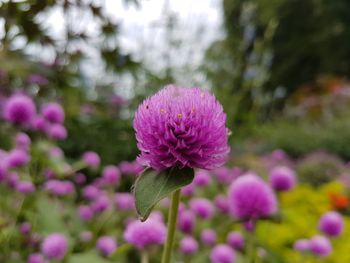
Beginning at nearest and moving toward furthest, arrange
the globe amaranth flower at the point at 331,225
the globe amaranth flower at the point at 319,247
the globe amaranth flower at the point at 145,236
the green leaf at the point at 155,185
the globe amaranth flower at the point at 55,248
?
1. the green leaf at the point at 155,185
2. the globe amaranth flower at the point at 145,236
3. the globe amaranth flower at the point at 55,248
4. the globe amaranth flower at the point at 319,247
5. the globe amaranth flower at the point at 331,225

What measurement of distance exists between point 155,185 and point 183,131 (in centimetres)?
7

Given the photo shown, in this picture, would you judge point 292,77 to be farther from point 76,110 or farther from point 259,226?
point 259,226

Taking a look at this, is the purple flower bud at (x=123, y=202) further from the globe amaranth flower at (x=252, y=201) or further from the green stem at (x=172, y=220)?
the green stem at (x=172, y=220)

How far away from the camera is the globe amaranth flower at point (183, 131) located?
54cm

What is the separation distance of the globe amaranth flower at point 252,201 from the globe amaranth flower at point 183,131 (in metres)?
0.45

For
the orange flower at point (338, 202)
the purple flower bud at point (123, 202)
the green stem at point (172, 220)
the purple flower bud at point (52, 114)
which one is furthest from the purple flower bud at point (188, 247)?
the orange flower at point (338, 202)

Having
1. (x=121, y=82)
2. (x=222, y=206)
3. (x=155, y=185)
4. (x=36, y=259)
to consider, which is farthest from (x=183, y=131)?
(x=121, y=82)

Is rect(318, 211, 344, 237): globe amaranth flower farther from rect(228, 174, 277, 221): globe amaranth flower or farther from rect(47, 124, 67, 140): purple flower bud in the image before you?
rect(47, 124, 67, 140): purple flower bud

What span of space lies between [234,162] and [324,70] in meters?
10.5

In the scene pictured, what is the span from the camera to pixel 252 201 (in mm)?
975

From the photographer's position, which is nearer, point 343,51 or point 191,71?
point 191,71

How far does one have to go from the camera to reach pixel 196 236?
1546 mm

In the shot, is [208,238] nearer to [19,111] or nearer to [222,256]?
[222,256]

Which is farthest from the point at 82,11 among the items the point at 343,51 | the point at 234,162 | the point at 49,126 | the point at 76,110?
the point at 343,51
